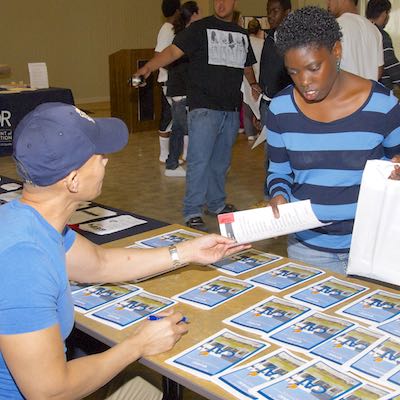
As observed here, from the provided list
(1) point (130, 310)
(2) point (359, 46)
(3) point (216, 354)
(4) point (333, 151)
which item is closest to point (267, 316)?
(3) point (216, 354)

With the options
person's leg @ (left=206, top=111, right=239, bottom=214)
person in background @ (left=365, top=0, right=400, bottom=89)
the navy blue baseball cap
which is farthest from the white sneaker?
Answer: the navy blue baseball cap

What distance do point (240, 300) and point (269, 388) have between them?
0.45 meters

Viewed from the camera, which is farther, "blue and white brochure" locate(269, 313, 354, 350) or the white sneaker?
the white sneaker

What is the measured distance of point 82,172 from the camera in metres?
1.28

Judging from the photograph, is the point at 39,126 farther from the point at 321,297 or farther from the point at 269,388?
the point at 321,297

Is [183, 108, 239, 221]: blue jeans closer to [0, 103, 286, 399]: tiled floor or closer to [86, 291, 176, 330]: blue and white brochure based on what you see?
[0, 103, 286, 399]: tiled floor

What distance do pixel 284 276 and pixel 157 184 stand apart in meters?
3.89

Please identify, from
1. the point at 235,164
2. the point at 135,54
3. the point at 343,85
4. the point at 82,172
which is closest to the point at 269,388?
the point at 82,172

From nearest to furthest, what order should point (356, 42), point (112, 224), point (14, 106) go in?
1. point (112, 224)
2. point (356, 42)
3. point (14, 106)

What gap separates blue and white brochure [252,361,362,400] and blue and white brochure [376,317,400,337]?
245 millimetres

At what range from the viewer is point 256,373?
1.33m

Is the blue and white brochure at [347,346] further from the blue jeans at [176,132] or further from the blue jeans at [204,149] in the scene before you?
the blue jeans at [176,132]

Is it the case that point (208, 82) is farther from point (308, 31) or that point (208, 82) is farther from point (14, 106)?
point (14, 106)

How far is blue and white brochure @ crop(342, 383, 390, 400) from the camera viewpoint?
1.23m
